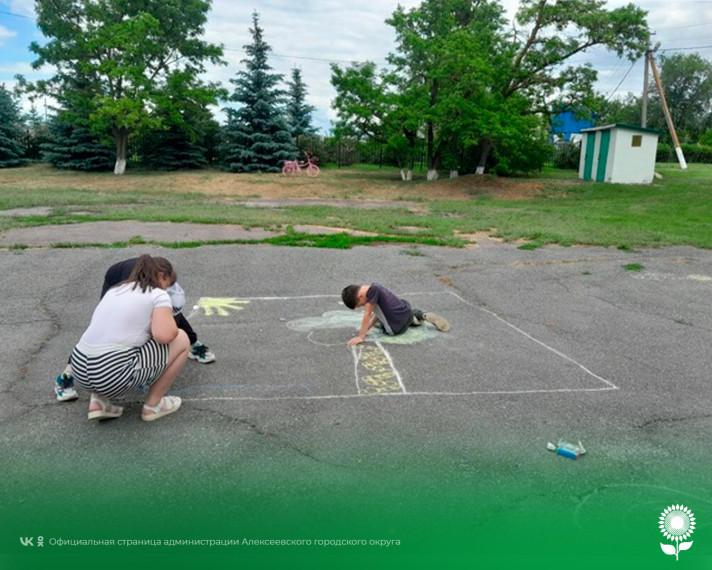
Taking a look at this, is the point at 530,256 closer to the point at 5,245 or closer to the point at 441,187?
the point at 5,245

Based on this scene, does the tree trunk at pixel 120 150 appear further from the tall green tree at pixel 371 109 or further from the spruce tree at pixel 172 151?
the tall green tree at pixel 371 109

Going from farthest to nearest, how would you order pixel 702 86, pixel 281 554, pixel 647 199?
pixel 702 86 → pixel 647 199 → pixel 281 554

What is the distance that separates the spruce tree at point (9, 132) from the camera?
1109 inches

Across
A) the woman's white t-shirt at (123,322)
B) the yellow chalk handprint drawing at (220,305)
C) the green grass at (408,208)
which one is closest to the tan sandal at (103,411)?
the woman's white t-shirt at (123,322)

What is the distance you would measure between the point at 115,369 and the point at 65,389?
0.88 meters

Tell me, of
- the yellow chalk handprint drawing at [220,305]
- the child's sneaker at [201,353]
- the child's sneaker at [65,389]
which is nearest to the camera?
the child's sneaker at [65,389]

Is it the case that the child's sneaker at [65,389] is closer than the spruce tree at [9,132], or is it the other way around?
the child's sneaker at [65,389]

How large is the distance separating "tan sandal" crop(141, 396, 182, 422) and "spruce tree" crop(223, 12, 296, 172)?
2386 centimetres

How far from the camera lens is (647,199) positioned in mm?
18891

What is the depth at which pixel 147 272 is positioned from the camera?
147 inches

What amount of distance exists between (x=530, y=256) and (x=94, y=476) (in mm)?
7861

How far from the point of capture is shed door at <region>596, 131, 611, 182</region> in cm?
2336

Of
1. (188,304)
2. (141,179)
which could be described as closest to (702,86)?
(141,179)

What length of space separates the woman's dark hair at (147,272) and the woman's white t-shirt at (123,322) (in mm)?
48
